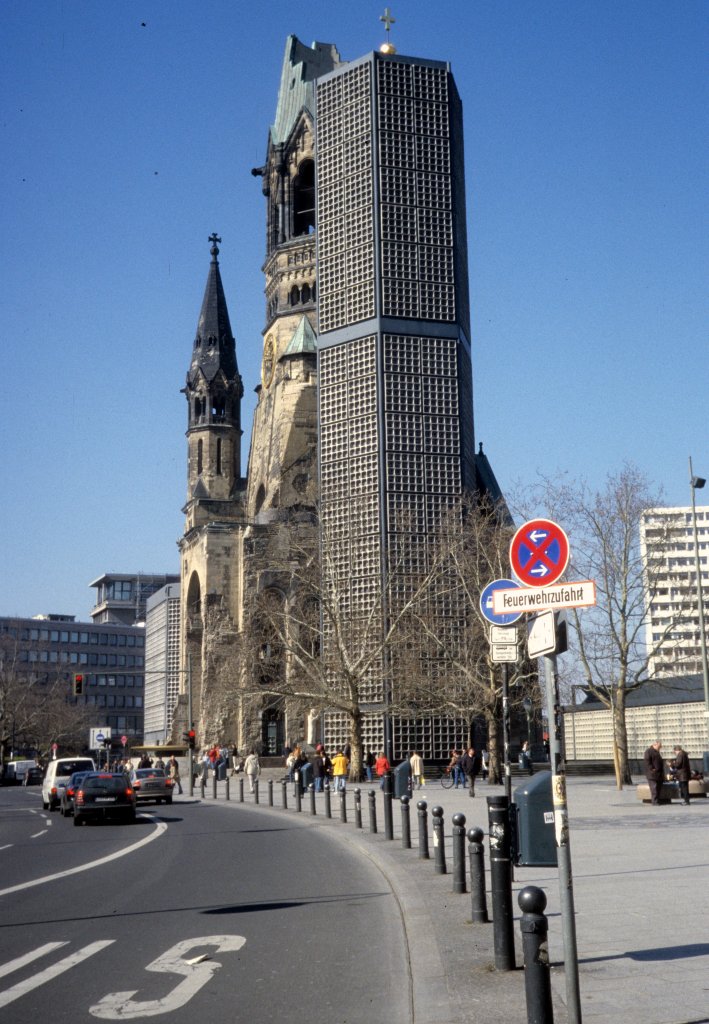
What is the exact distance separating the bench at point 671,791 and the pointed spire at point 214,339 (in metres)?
61.9

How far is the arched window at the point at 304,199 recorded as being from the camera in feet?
270

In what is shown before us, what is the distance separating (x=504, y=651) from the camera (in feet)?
43.0

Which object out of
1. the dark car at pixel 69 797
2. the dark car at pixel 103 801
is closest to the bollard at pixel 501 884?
the dark car at pixel 103 801

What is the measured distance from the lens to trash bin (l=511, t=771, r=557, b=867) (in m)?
9.73

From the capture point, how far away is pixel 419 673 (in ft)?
151

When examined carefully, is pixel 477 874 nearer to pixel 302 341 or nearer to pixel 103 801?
pixel 103 801

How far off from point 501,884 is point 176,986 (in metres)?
2.29

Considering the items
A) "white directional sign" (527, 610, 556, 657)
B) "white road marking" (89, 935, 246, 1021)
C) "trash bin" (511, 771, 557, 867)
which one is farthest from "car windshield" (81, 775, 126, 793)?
"white directional sign" (527, 610, 556, 657)

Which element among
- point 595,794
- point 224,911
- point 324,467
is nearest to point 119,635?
point 324,467

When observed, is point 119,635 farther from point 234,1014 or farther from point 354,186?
point 234,1014

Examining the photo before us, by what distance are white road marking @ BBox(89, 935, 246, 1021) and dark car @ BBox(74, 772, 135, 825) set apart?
18394mm

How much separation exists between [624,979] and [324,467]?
181ft

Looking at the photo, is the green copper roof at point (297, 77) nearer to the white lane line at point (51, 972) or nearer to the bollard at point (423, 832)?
the bollard at point (423, 832)

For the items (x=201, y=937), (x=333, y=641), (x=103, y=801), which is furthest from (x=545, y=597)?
(x=333, y=641)
